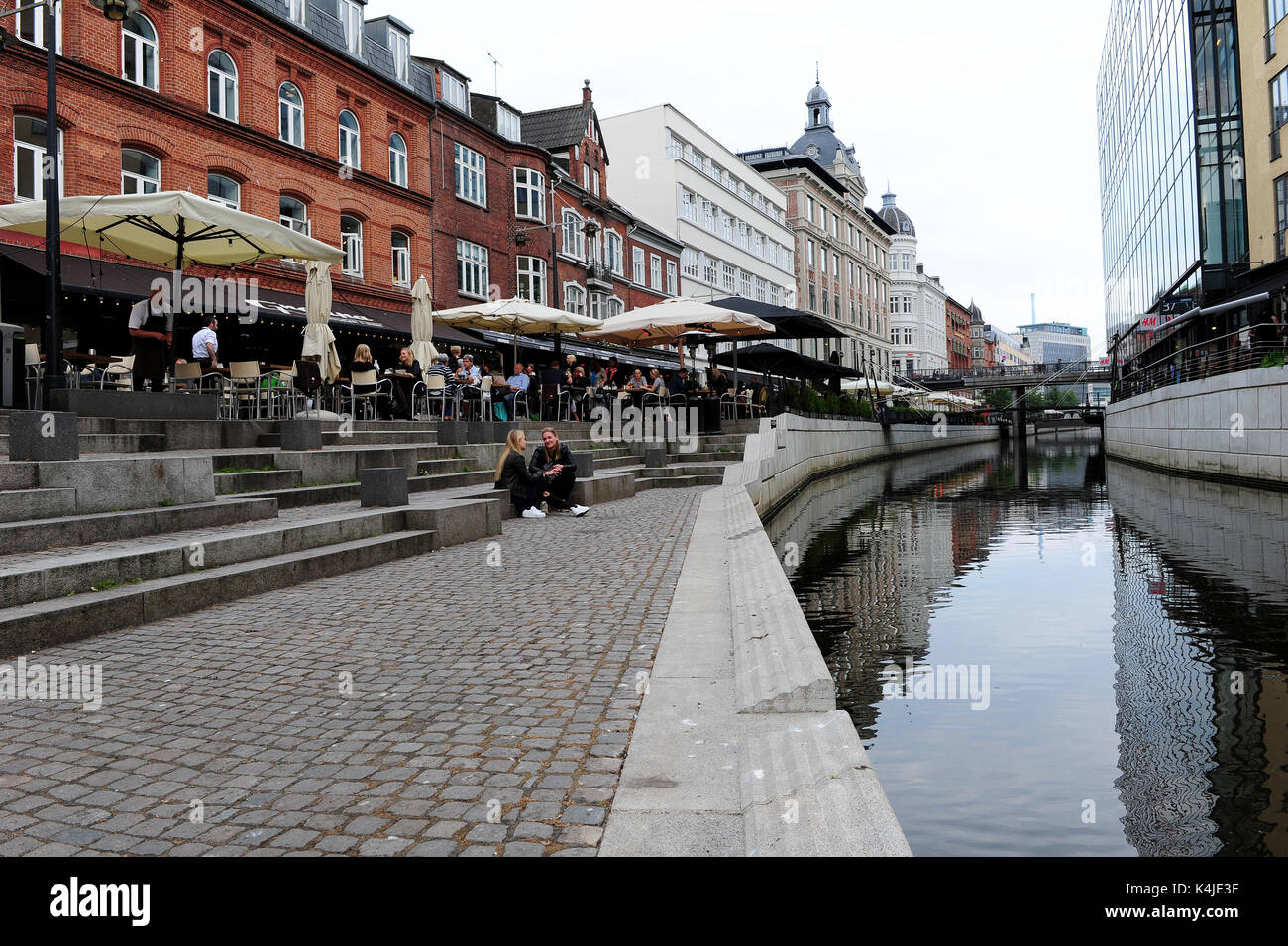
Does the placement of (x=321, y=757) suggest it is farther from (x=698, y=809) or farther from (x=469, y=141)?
(x=469, y=141)

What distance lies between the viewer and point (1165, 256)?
35.5 meters

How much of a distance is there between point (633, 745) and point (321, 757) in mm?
1268

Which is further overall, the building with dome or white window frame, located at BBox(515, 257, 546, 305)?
the building with dome

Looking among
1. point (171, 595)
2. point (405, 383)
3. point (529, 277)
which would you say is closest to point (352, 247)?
point (529, 277)

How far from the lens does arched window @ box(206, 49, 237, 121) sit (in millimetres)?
21812

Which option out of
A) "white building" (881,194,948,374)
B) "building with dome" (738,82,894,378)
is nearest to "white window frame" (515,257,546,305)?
"building with dome" (738,82,894,378)

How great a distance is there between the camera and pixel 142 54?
1988cm

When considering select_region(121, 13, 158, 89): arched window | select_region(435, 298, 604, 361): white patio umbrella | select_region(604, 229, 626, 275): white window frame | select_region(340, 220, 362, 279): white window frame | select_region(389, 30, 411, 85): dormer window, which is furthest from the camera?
select_region(604, 229, 626, 275): white window frame

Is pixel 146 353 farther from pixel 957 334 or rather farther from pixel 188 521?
pixel 957 334

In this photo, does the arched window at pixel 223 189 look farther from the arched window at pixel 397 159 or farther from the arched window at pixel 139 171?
the arched window at pixel 397 159

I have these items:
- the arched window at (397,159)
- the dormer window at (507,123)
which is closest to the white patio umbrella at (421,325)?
the arched window at (397,159)

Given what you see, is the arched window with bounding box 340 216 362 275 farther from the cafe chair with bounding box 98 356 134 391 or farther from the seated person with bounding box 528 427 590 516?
the seated person with bounding box 528 427 590 516

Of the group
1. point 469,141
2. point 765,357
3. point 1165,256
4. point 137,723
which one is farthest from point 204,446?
point 1165,256

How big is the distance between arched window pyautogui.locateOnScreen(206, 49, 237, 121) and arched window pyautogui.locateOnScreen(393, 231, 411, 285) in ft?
20.6
